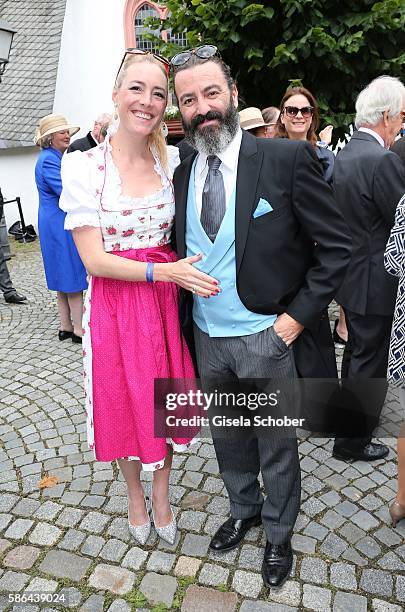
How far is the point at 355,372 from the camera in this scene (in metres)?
3.14

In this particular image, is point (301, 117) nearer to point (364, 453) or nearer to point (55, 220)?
point (55, 220)

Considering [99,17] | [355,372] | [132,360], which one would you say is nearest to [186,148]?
[132,360]

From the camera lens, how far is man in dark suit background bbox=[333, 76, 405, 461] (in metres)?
2.78

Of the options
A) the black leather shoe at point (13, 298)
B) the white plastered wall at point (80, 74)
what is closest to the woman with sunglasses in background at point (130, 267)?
the black leather shoe at point (13, 298)

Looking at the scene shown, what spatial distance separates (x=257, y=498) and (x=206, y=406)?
0.56 metres

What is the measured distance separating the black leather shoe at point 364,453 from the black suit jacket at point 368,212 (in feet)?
2.89

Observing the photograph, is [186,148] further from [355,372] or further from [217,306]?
[355,372]

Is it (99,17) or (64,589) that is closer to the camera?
(64,589)

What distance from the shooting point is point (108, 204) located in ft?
6.72

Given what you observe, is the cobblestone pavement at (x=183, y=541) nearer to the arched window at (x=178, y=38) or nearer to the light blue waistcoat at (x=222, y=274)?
the light blue waistcoat at (x=222, y=274)

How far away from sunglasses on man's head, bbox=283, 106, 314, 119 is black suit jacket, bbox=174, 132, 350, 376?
90.2 inches

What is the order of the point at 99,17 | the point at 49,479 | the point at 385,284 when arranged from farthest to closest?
1. the point at 99,17
2. the point at 49,479
3. the point at 385,284

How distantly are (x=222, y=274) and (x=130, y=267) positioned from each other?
0.37m

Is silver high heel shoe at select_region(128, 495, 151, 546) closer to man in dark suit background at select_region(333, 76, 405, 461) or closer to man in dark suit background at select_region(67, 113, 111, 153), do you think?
man in dark suit background at select_region(333, 76, 405, 461)
